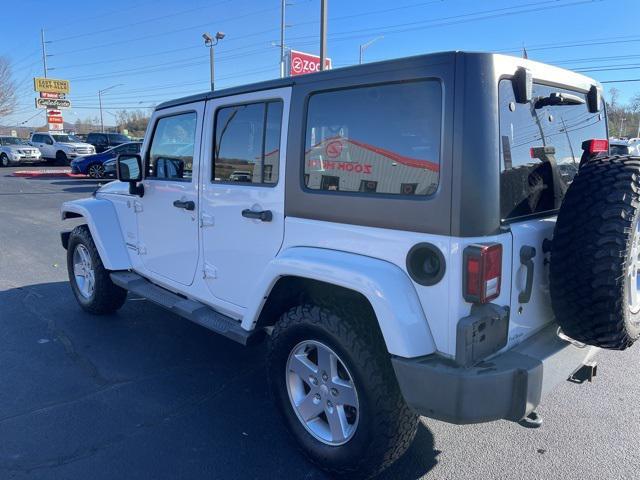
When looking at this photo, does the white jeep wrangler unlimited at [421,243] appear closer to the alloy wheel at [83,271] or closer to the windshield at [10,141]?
the alloy wheel at [83,271]

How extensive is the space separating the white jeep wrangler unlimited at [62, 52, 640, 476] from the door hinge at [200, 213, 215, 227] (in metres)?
0.13

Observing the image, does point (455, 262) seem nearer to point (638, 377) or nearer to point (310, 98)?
point (310, 98)

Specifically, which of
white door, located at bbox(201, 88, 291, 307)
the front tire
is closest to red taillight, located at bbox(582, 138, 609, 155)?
white door, located at bbox(201, 88, 291, 307)

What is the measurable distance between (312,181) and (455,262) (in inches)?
38.2

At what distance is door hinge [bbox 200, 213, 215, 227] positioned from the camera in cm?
341

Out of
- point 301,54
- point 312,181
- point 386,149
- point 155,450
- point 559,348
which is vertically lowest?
point 155,450

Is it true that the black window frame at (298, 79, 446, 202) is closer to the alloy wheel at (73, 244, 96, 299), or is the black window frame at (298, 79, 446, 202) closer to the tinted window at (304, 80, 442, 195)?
the tinted window at (304, 80, 442, 195)

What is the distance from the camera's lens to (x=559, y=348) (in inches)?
96.4

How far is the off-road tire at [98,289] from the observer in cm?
472

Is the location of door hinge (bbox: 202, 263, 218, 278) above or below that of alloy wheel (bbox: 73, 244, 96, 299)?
above

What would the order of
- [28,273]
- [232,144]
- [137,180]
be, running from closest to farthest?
[232,144]
[137,180]
[28,273]

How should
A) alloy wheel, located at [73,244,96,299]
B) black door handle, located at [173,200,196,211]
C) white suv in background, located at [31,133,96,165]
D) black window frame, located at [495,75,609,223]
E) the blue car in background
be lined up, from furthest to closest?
white suv in background, located at [31,133,96,165] < the blue car in background < alloy wheel, located at [73,244,96,299] < black door handle, located at [173,200,196,211] < black window frame, located at [495,75,609,223]

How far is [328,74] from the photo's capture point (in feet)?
8.65

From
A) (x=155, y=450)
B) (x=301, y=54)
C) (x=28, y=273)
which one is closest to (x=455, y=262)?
(x=155, y=450)
